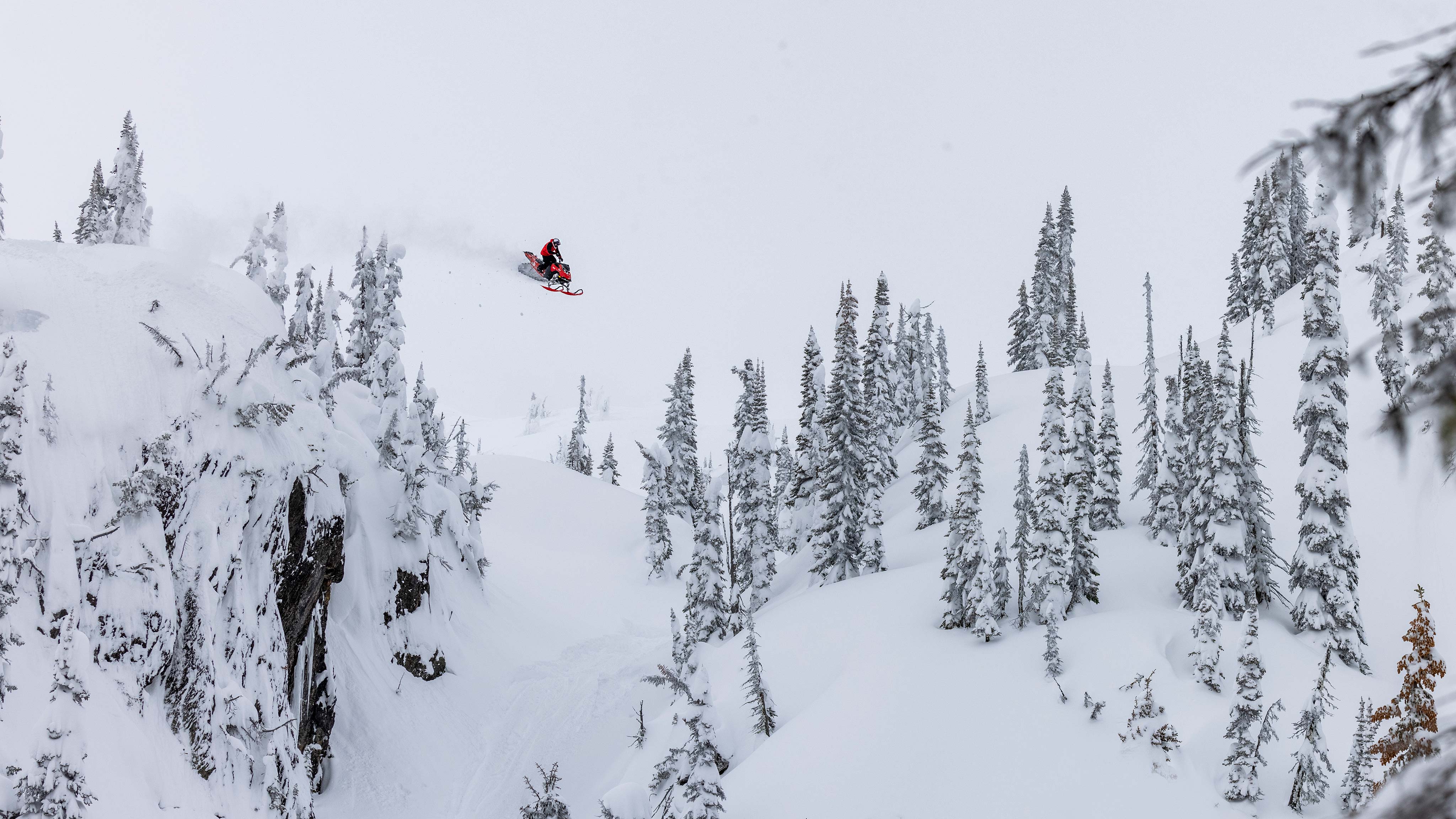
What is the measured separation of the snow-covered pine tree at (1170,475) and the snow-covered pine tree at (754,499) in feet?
42.4

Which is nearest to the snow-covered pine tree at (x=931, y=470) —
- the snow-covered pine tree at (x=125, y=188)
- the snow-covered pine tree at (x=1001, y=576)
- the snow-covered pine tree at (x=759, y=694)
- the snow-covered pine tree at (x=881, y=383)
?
the snow-covered pine tree at (x=881, y=383)

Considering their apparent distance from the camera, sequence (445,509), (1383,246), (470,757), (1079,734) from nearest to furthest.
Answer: (1079,734), (470,757), (445,509), (1383,246)

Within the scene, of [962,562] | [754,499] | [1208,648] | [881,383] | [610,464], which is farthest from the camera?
[610,464]

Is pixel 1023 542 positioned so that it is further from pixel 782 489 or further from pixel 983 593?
pixel 782 489

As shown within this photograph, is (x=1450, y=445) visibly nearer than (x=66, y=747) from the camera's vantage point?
Yes

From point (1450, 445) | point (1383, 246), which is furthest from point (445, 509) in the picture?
point (1383, 246)

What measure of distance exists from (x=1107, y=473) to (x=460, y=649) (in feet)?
89.4

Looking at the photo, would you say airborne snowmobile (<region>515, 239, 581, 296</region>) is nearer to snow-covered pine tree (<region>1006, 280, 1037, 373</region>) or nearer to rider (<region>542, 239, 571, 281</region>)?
rider (<region>542, 239, 571, 281</region>)

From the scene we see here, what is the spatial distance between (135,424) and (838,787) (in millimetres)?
14443

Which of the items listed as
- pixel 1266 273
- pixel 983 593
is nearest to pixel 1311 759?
pixel 983 593

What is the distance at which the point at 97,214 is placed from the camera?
37.9 meters

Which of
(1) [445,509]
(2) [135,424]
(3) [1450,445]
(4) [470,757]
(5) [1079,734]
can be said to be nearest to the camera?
(3) [1450,445]

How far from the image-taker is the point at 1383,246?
45.8 m

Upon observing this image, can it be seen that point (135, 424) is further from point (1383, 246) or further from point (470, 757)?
point (1383, 246)
